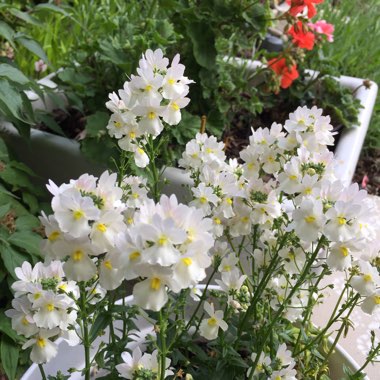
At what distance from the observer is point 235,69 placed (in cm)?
151

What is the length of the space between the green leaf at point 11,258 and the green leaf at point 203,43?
58 cm

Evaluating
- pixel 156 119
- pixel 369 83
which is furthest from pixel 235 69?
pixel 156 119

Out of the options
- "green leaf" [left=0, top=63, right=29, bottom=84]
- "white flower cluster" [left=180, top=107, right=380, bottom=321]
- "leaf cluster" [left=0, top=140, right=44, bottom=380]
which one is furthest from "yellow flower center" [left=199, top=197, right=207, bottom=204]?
"green leaf" [left=0, top=63, right=29, bottom=84]

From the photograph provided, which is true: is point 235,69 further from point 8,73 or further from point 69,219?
point 69,219

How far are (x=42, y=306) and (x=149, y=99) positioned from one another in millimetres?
241

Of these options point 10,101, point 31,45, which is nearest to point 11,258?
point 10,101

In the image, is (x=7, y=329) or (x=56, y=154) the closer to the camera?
(x=7, y=329)

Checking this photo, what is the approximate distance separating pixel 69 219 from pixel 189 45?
3.10 feet

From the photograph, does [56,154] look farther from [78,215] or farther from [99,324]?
[78,215]

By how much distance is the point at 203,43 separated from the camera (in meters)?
1.29

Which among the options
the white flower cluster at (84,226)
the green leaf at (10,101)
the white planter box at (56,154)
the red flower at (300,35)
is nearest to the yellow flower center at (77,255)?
the white flower cluster at (84,226)

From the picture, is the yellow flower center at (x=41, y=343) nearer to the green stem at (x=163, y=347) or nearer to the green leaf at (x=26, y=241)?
the green stem at (x=163, y=347)

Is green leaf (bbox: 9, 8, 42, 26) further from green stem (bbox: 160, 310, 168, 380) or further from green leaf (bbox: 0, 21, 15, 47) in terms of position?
green stem (bbox: 160, 310, 168, 380)

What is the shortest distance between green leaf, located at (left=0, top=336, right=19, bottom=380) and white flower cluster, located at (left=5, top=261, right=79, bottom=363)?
15.3 inches
